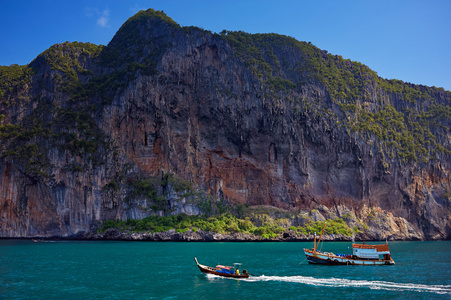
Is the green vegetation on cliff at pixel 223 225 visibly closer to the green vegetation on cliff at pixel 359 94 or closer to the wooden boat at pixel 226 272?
the green vegetation on cliff at pixel 359 94

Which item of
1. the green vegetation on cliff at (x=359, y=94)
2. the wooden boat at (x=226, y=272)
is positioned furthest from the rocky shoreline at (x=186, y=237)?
the wooden boat at (x=226, y=272)

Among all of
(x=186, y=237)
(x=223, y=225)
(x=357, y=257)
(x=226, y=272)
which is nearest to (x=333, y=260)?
(x=357, y=257)

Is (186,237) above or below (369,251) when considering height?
above

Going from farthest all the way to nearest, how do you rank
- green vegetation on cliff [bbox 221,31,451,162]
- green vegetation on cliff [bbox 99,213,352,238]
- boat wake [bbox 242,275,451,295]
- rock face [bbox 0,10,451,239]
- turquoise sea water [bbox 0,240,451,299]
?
green vegetation on cliff [bbox 221,31,451,162], rock face [bbox 0,10,451,239], green vegetation on cliff [bbox 99,213,352,238], boat wake [bbox 242,275,451,295], turquoise sea water [bbox 0,240,451,299]

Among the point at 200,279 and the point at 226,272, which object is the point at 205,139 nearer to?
the point at 226,272

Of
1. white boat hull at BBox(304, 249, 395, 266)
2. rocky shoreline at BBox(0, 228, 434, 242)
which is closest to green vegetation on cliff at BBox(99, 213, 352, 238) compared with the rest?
rocky shoreline at BBox(0, 228, 434, 242)

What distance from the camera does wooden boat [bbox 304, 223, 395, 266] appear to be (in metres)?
57.6

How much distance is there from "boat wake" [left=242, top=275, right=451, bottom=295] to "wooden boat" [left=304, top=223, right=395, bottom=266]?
1303cm

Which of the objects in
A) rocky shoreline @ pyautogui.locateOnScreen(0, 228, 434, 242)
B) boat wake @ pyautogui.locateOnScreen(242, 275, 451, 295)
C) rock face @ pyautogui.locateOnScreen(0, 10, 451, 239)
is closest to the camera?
boat wake @ pyautogui.locateOnScreen(242, 275, 451, 295)

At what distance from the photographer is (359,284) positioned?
138ft

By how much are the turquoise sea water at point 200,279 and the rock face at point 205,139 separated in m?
48.0

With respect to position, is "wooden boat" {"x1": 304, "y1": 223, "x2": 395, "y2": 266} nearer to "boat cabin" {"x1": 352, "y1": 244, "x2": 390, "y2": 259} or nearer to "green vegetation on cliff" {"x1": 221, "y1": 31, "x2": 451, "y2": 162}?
"boat cabin" {"x1": 352, "y1": 244, "x2": 390, "y2": 259}

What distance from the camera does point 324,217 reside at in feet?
374

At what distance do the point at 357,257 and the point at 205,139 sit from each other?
7222 centimetres
